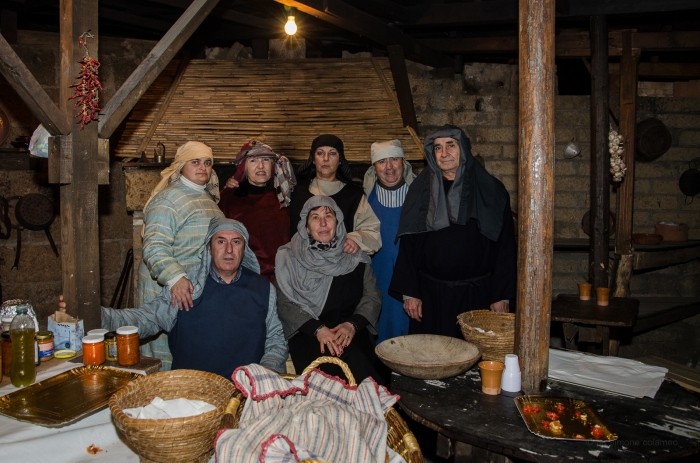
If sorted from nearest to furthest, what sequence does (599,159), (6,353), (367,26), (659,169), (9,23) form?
(6,353), (367,26), (599,159), (9,23), (659,169)

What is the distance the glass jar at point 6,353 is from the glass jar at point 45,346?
18cm

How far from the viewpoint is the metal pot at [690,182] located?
Result: 6543mm

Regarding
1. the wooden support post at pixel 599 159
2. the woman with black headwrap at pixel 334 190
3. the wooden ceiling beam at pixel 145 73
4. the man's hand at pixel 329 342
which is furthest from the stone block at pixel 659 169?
the wooden ceiling beam at pixel 145 73

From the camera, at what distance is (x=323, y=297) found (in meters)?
3.64

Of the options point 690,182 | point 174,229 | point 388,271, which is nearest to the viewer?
point 174,229

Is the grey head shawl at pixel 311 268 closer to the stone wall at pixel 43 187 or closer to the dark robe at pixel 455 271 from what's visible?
the dark robe at pixel 455 271

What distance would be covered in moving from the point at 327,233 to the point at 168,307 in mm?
1064

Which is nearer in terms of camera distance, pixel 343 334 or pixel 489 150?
pixel 343 334

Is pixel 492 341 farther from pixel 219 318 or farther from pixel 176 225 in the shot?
pixel 176 225

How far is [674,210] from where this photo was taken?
6.70m

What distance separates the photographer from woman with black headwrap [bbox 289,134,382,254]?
→ 411 cm

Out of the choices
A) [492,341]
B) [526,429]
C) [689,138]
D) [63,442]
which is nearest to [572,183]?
[689,138]

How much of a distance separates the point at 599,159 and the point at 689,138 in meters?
2.15

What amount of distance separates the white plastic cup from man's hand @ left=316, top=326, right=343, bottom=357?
127 cm
